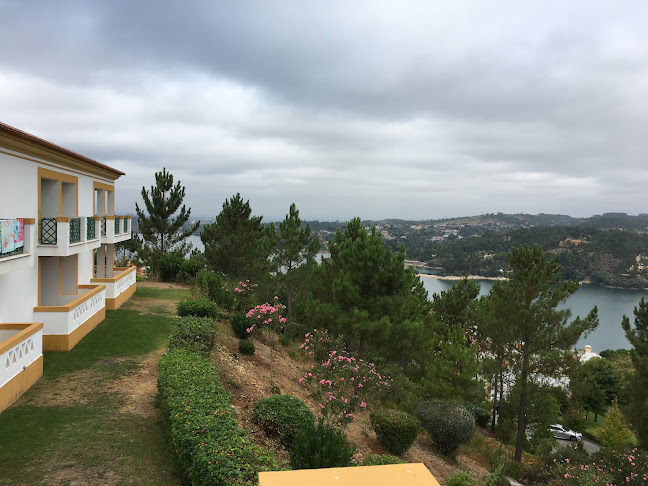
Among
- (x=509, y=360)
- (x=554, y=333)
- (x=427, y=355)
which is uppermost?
(x=554, y=333)

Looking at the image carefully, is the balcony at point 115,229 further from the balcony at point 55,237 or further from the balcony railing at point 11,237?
the balcony railing at point 11,237

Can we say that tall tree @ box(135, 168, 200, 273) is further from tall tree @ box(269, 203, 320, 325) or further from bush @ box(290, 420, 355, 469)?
bush @ box(290, 420, 355, 469)

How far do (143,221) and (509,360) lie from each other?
2368cm

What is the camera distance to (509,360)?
17734mm

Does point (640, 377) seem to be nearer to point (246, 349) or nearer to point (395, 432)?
point (395, 432)

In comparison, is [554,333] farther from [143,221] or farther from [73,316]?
[143,221]

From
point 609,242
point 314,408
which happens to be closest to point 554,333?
point 314,408

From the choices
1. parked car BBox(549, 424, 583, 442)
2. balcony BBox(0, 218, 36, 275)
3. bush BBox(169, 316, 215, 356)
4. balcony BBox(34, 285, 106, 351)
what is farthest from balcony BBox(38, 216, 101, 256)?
parked car BBox(549, 424, 583, 442)

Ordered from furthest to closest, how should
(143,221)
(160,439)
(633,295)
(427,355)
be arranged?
(633,295) < (143,221) < (427,355) < (160,439)

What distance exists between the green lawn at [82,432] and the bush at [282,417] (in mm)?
1949

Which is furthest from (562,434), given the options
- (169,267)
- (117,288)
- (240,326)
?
(117,288)

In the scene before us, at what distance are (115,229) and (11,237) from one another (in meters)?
8.43

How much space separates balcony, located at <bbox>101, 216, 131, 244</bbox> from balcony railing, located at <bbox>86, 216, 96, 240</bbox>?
5.89 feet

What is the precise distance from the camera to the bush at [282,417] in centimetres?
805
